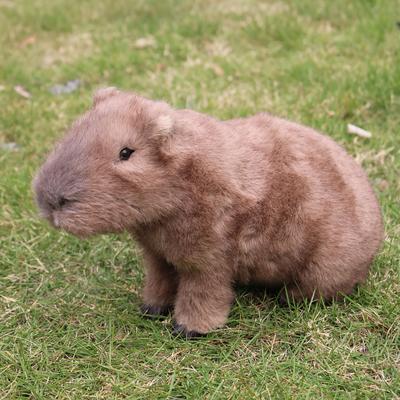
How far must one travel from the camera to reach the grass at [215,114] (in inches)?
125

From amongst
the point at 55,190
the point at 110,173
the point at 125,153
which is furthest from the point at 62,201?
the point at 125,153

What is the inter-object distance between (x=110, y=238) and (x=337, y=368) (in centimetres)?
183

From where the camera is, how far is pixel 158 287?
3.62 meters

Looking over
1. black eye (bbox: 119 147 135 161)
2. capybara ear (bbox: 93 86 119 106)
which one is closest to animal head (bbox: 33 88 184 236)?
black eye (bbox: 119 147 135 161)

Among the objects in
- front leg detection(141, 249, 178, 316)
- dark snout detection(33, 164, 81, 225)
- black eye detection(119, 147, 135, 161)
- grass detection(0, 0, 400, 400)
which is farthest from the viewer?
front leg detection(141, 249, 178, 316)

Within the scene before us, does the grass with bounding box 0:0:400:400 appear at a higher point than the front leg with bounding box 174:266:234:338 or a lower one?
lower

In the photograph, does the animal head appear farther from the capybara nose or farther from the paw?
the paw

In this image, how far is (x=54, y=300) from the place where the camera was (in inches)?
149

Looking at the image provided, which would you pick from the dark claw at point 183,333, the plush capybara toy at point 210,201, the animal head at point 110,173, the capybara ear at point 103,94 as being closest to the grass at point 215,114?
the dark claw at point 183,333

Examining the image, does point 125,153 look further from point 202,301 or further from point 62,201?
point 202,301

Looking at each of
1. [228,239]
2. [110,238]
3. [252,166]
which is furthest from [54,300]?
[252,166]

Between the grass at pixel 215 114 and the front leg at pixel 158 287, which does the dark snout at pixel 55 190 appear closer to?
the front leg at pixel 158 287

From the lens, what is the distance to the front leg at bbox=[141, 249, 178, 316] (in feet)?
11.7

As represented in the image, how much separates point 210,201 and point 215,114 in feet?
8.48
